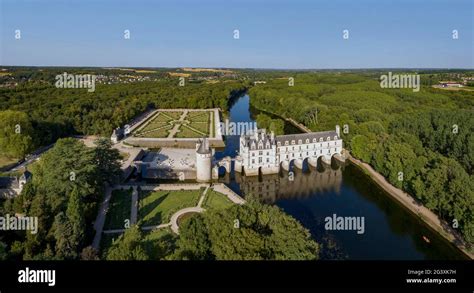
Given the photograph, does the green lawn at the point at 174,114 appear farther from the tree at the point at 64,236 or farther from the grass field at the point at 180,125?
the tree at the point at 64,236

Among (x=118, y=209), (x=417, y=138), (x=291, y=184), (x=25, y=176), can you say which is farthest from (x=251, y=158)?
(x=25, y=176)

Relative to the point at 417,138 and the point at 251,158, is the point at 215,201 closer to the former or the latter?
the point at 251,158

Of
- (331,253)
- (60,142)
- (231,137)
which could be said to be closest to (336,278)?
(331,253)

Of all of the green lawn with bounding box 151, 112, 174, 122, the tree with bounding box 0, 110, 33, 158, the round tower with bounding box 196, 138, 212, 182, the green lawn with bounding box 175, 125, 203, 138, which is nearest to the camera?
the round tower with bounding box 196, 138, 212, 182

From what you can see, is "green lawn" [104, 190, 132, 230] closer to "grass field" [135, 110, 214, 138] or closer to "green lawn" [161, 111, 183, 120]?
"grass field" [135, 110, 214, 138]

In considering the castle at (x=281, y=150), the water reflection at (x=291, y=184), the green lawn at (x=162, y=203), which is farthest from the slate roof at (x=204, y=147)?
the green lawn at (x=162, y=203)

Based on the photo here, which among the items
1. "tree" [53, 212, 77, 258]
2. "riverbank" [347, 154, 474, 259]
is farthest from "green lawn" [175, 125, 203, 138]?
"tree" [53, 212, 77, 258]

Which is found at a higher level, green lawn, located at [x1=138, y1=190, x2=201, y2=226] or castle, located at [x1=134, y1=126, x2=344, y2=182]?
castle, located at [x1=134, y1=126, x2=344, y2=182]
